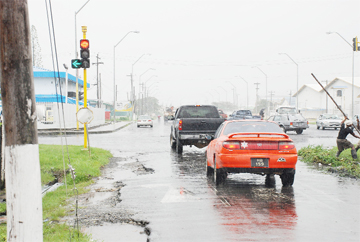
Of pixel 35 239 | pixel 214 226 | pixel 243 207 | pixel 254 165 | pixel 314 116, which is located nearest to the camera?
pixel 35 239

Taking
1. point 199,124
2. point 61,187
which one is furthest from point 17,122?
point 199,124

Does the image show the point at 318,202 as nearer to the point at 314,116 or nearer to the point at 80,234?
the point at 80,234

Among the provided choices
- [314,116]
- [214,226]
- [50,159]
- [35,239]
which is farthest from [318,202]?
[314,116]

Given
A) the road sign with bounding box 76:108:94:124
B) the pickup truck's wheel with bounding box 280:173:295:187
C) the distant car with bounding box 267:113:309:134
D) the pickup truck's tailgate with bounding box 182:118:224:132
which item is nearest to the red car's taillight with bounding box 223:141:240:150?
the pickup truck's wheel with bounding box 280:173:295:187

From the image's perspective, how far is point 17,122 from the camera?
4496mm

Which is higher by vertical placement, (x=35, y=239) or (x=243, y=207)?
(x=35, y=239)

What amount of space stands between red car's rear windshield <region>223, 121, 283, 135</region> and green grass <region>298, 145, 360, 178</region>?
9.64 feet

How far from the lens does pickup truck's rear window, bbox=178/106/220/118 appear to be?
20555mm

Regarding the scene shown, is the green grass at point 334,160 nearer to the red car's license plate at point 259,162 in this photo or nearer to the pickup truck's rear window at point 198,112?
the red car's license plate at point 259,162

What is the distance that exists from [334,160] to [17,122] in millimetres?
12698

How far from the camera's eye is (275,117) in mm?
37844

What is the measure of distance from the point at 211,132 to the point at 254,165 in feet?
27.6

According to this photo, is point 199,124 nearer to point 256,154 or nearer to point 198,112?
point 198,112

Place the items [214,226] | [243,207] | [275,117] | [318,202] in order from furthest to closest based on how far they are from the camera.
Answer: [275,117]
[318,202]
[243,207]
[214,226]
